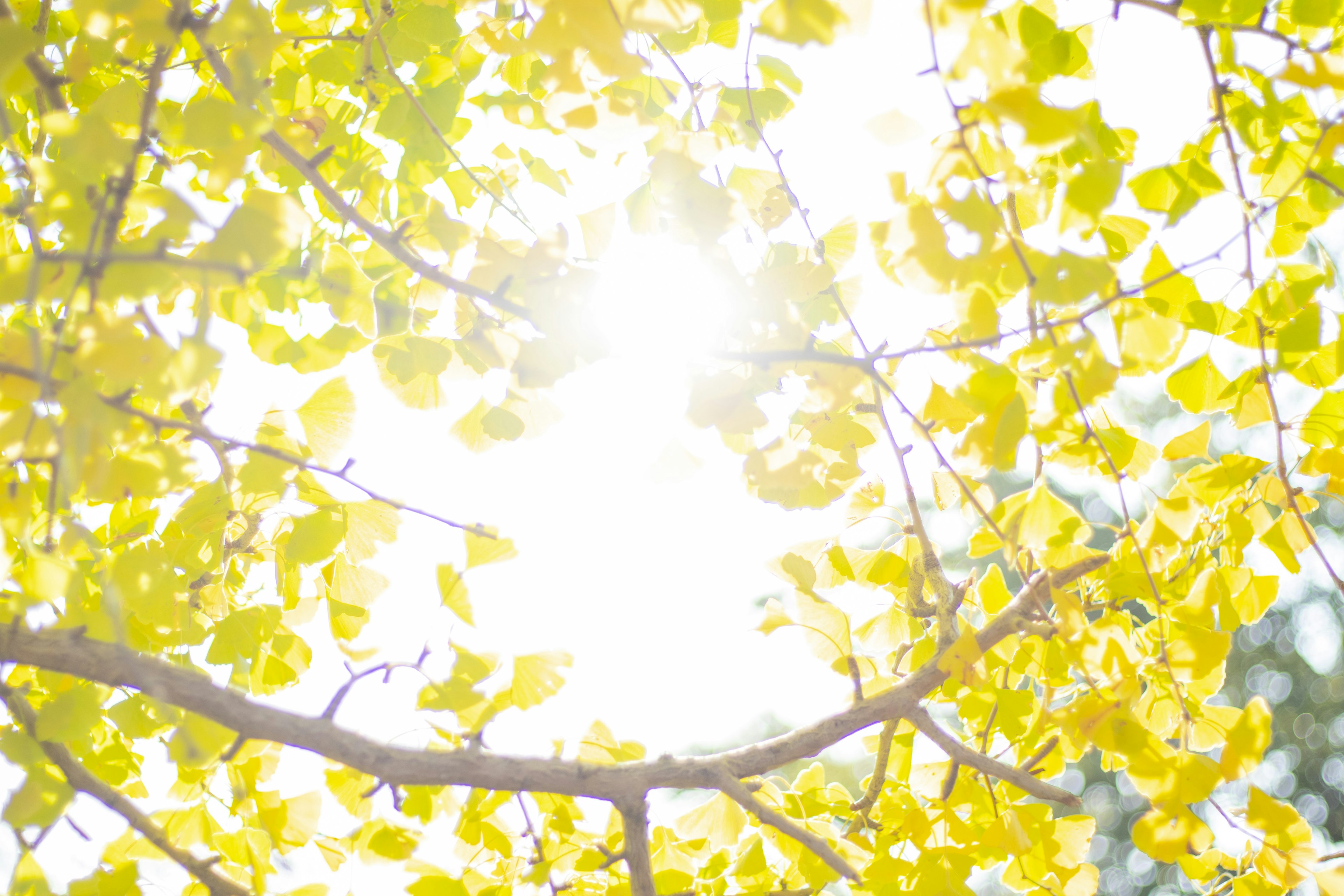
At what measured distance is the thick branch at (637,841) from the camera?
824mm

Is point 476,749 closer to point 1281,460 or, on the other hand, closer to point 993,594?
point 993,594

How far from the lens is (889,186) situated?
0.60 m

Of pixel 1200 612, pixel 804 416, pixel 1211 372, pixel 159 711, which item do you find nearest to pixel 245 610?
pixel 159 711

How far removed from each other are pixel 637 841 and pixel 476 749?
7.6 inches

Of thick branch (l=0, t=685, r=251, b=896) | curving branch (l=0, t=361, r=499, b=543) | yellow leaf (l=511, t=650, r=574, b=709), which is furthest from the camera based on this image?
yellow leaf (l=511, t=650, r=574, b=709)

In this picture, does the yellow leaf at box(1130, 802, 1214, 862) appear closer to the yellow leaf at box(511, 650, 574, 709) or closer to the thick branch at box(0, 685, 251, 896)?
the yellow leaf at box(511, 650, 574, 709)

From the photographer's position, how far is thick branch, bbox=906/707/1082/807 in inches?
32.5

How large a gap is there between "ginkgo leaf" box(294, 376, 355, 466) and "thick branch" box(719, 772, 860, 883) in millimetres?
576

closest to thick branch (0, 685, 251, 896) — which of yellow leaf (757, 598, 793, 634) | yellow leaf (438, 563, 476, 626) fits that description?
yellow leaf (438, 563, 476, 626)

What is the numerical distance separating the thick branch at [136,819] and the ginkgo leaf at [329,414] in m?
0.37

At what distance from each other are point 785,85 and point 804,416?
1.20ft

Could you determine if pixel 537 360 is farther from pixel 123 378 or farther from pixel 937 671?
pixel 937 671

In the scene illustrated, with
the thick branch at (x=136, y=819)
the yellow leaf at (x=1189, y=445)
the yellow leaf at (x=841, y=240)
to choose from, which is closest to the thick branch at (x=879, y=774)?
the yellow leaf at (x=1189, y=445)

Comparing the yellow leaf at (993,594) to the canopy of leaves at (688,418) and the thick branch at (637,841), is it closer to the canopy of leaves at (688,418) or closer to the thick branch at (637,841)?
the canopy of leaves at (688,418)
